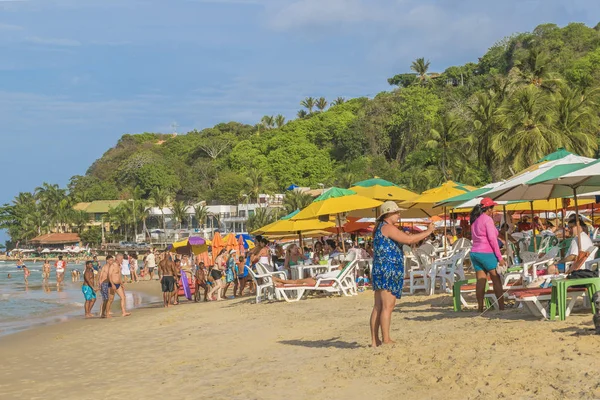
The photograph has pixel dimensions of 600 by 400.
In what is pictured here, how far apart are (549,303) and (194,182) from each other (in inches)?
4041

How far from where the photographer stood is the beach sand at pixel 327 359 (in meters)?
5.36

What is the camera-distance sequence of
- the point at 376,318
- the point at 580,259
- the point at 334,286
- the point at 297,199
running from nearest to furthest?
the point at 376,318 → the point at 580,259 → the point at 334,286 → the point at 297,199

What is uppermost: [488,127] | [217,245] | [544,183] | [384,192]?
[488,127]

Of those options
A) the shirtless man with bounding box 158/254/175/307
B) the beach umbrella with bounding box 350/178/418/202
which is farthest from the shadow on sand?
the shirtless man with bounding box 158/254/175/307

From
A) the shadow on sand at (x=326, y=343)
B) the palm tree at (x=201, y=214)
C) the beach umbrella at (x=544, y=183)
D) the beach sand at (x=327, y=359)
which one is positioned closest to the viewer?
the beach sand at (x=327, y=359)

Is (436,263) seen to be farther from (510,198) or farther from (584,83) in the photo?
(584,83)

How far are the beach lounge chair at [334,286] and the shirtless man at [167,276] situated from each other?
3925mm

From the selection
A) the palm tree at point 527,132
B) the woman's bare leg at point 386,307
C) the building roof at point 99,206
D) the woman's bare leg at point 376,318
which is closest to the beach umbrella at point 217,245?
the woman's bare leg at point 376,318

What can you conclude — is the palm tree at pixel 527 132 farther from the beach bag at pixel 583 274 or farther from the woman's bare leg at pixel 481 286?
the beach bag at pixel 583 274

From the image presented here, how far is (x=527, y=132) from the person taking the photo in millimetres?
31734

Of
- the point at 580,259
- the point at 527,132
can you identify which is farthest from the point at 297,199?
the point at 580,259

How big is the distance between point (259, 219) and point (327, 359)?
7290 cm

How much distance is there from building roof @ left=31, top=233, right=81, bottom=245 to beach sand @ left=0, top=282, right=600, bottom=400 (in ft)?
323

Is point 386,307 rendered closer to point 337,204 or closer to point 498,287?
point 498,287
